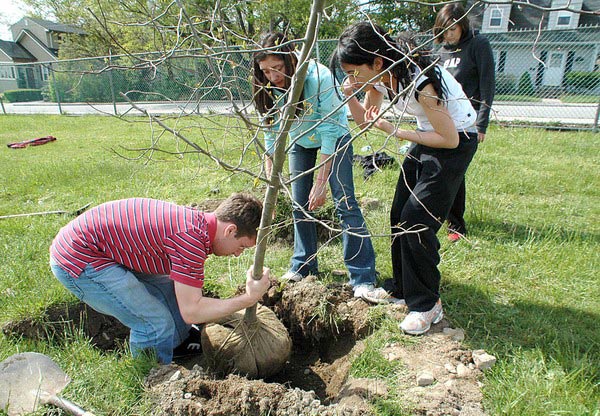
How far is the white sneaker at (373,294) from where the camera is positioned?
2654mm

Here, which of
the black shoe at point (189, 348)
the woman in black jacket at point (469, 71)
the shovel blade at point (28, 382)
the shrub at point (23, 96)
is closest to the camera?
the shovel blade at point (28, 382)

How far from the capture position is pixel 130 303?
2223mm

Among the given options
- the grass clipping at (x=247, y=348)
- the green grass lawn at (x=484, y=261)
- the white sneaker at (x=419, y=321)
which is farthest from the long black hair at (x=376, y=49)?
the grass clipping at (x=247, y=348)

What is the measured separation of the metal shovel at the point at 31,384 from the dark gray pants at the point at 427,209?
1.66 metres

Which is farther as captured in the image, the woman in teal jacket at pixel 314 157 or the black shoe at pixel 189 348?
the black shoe at pixel 189 348

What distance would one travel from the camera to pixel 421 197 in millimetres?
2271

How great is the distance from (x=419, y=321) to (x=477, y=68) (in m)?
2.32

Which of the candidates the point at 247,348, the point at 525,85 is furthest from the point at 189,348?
the point at 525,85

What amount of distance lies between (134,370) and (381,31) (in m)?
1.98

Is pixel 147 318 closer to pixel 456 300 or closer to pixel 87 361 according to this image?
pixel 87 361

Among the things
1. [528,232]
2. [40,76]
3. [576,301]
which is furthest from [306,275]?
[40,76]

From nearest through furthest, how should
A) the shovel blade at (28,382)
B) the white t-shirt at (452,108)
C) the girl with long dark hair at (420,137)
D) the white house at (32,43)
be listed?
the shovel blade at (28,382) → the girl with long dark hair at (420,137) → the white t-shirt at (452,108) → the white house at (32,43)

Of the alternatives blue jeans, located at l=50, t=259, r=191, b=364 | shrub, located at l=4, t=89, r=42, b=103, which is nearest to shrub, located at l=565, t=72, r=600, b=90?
blue jeans, located at l=50, t=259, r=191, b=364

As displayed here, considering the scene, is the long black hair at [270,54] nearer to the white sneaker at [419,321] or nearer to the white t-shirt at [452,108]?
the white t-shirt at [452,108]
